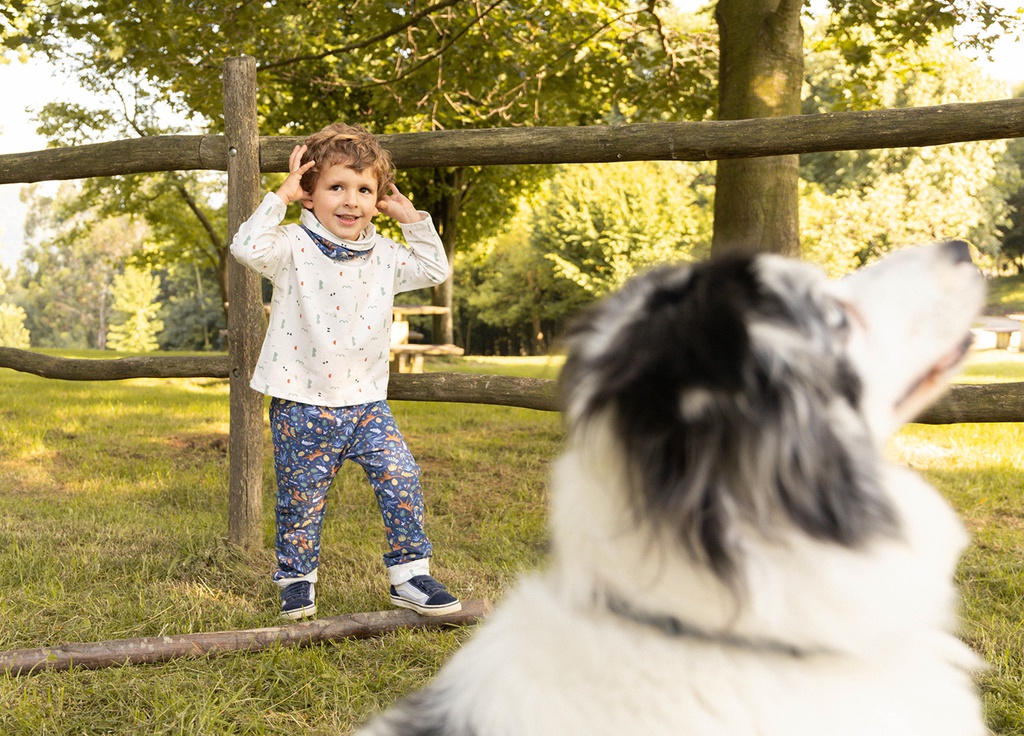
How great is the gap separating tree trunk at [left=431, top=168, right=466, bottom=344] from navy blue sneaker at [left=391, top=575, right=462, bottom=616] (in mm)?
12961

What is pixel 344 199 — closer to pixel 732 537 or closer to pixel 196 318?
pixel 732 537

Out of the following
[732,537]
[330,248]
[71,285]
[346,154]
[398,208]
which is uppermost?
[71,285]

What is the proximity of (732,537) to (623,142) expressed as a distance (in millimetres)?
2643

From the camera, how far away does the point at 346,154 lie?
3.34 m

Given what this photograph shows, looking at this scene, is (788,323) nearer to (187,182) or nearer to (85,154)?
(85,154)

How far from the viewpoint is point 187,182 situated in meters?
17.5

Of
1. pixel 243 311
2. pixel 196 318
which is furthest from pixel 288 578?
pixel 196 318

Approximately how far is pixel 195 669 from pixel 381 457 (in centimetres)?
103

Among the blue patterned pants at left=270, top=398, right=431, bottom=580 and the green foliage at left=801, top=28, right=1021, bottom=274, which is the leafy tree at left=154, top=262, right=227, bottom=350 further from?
the blue patterned pants at left=270, top=398, right=431, bottom=580

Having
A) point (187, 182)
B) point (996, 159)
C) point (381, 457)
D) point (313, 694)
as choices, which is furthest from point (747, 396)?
point (996, 159)

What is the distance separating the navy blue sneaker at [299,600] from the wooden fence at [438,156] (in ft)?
2.27

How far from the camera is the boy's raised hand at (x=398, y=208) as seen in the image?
3461 millimetres

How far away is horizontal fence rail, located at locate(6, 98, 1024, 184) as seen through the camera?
3.20 metres

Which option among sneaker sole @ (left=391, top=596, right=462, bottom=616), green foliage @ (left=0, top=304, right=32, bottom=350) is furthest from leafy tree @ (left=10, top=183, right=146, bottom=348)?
sneaker sole @ (left=391, top=596, right=462, bottom=616)
